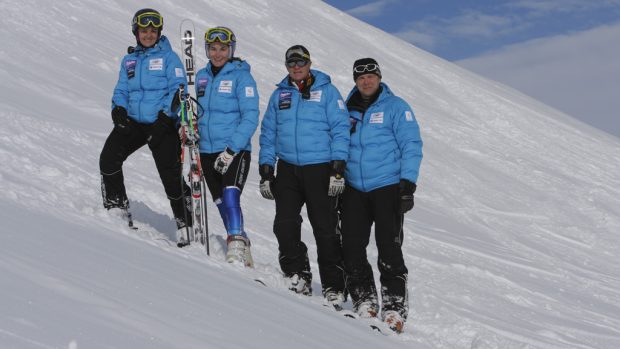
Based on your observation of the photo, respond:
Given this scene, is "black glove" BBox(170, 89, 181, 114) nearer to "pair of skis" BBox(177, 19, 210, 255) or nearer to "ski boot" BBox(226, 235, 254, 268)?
"pair of skis" BBox(177, 19, 210, 255)

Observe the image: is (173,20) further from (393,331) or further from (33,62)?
(393,331)

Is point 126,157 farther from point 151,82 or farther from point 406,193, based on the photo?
point 406,193

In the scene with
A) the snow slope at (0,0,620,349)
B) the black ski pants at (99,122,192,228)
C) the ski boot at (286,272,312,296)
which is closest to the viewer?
the snow slope at (0,0,620,349)

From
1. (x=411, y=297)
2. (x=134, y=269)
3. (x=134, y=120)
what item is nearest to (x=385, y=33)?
(x=411, y=297)

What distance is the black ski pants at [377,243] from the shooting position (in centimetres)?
596

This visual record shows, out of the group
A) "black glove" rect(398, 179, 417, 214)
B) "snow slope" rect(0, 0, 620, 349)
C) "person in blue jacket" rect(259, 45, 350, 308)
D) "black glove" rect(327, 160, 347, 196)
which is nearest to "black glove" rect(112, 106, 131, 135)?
A: "snow slope" rect(0, 0, 620, 349)

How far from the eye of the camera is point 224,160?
6.05m

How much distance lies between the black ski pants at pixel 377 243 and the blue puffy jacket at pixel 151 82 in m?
1.76

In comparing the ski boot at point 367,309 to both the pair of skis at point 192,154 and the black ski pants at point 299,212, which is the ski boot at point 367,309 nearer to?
the black ski pants at point 299,212

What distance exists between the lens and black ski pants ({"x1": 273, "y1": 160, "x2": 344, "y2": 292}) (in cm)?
604

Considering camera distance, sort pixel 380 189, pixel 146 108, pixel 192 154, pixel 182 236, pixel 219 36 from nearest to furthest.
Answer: pixel 380 189 < pixel 219 36 < pixel 146 108 < pixel 192 154 < pixel 182 236

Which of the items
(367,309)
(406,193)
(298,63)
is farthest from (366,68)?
(367,309)

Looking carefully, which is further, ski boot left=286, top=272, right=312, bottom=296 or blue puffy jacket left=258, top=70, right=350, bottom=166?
ski boot left=286, top=272, right=312, bottom=296

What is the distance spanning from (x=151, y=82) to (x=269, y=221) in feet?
13.4
